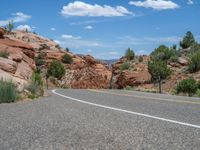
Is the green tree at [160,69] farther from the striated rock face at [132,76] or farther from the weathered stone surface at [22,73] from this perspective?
the weathered stone surface at [22,73]

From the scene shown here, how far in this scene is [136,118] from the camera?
10.3m

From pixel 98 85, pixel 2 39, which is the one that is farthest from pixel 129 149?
pixel 98 85

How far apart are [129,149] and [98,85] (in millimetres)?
75705

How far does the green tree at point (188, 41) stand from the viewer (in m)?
70.8

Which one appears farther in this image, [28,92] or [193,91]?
[193,91]

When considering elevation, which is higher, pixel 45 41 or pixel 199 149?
pixel 45 41

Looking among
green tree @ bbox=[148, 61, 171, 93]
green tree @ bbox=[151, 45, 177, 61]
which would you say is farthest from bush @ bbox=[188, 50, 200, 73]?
green tree @ bbox=[151, 45, 177, 61]

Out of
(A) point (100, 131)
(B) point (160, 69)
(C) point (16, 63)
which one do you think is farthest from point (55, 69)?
(A) point (100, 131)

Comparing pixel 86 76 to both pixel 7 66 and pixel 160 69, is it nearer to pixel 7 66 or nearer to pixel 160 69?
pixel 160 69

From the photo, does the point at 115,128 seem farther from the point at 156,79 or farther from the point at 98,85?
the point at 98,85

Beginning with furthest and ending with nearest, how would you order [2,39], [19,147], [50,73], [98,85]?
1. [98,85]
2. [50,73]
3. [2,39]
4. [19,147]

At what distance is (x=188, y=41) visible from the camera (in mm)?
71062

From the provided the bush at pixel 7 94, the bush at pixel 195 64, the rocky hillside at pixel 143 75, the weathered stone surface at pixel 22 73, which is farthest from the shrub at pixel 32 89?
the bush at pixel 195 64

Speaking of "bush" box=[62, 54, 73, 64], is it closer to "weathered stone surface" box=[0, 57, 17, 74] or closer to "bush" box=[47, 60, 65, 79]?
"bush" box=[47, 60, 65, 79]
